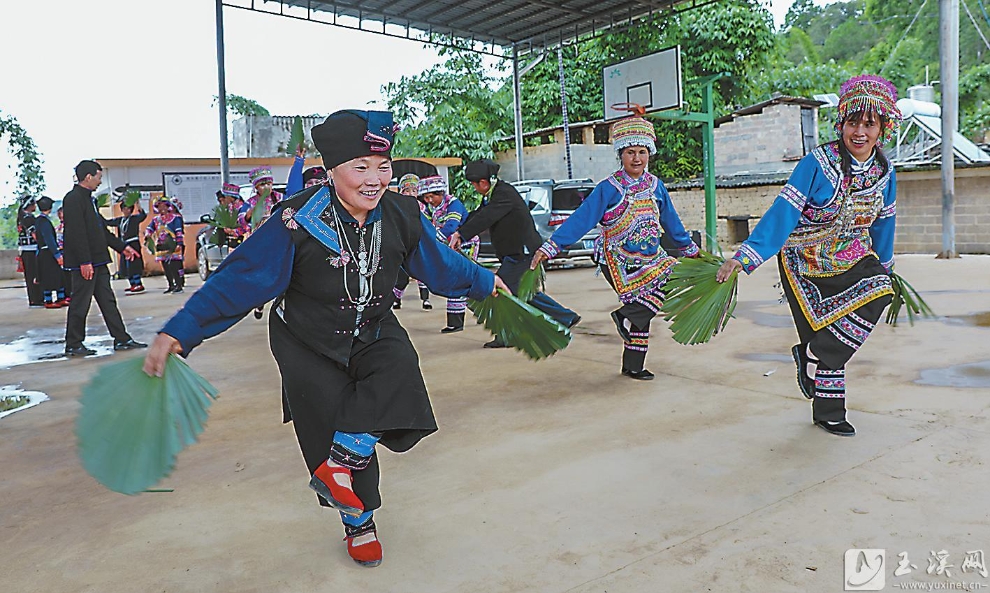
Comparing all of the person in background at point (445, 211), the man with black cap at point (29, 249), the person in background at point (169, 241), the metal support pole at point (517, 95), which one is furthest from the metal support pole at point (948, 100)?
the man with black cap at point (29, 249)

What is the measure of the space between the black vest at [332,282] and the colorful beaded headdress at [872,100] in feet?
7.36

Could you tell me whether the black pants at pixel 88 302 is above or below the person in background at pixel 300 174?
below

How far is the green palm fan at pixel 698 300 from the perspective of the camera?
163 inches

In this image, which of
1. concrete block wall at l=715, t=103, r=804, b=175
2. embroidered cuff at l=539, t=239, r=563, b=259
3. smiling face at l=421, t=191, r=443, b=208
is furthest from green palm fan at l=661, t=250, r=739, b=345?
concrete block wall at l=715, t=103, r=804, b=175

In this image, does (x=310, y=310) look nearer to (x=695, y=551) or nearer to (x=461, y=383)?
(x=695, y=551)

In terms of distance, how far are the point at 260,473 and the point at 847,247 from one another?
2952 mm

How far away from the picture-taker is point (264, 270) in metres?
2.63

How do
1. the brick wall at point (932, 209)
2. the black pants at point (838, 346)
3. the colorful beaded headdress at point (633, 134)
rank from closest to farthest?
the black pants at point (838, 346)
the colorful beaded headdress at point (633, 134)
the brick wall at point (932, 209)

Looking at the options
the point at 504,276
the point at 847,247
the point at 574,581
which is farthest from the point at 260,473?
the point at 504,276

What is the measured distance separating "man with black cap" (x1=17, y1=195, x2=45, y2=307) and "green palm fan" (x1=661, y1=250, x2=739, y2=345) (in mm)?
10574

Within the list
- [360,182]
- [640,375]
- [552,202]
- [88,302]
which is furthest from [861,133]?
[552,202]

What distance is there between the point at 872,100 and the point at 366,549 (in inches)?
115

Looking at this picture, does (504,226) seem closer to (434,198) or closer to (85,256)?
(434,198)

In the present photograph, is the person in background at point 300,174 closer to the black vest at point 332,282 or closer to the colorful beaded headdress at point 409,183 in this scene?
the colorful beaded headdress at point 409,183
